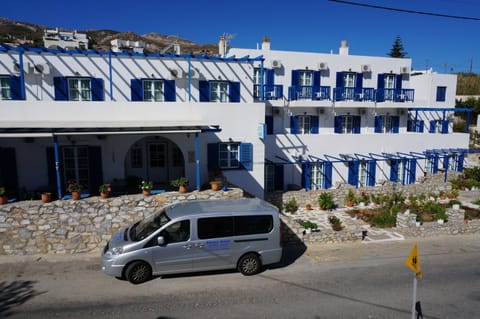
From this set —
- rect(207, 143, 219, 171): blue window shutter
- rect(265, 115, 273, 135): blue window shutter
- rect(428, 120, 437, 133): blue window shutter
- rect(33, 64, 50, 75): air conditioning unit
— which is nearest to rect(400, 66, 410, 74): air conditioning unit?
rect(428, 120, 437, 133): blue window shutter

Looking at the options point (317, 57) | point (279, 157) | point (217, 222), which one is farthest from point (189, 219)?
point (317, 57)

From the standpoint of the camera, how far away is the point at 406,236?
14539 mm

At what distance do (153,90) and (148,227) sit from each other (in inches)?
317

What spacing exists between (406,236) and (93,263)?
41.5ft

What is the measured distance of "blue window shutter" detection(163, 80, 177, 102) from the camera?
51.8 ft

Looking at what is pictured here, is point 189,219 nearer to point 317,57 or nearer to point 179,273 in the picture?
point 179,273

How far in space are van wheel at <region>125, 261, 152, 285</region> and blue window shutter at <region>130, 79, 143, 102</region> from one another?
28.2 ft

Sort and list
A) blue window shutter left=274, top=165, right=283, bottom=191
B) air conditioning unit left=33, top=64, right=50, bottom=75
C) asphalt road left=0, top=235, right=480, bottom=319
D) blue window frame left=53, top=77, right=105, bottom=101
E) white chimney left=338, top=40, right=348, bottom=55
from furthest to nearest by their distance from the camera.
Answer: white chimney left=338, top=40, right=348, bottom=55 → blue window shutter left=274, top=165, right=283, bottom=191 → blue window frame left=53, top=77, right=105, bottom=101 → air conditioning unit left=33, top=64, right=50, bottom=75 → asphalt road left=0, top=235, right=480, bottom=319

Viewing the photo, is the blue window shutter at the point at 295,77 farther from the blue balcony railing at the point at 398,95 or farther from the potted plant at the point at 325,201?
the potted plant at the point at 325,201

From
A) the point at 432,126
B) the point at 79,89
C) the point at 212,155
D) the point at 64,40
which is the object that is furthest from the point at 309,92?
the point at 64,40

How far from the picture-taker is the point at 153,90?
1576cm

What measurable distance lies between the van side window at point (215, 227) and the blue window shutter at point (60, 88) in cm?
966

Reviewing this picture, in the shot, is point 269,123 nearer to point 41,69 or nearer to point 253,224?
point 253,224

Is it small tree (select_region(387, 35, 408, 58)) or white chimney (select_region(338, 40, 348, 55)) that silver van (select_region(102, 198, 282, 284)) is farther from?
small tree (select_region(387, 35, 408, 58))
